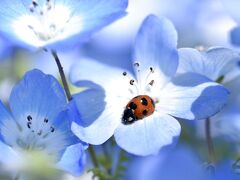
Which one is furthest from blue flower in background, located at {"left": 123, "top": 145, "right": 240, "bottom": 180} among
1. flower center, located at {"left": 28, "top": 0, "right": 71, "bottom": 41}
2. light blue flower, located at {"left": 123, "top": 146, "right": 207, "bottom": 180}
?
flower center, located at {"left": 28, "top": 0, "right": 71, "bottom": 41}

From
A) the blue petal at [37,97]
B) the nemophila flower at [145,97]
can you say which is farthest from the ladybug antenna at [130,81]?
the blue petal at [37,97]

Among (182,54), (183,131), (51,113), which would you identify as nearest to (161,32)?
(182,54)

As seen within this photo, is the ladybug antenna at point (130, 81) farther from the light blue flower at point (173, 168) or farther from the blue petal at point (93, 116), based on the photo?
the light blue flower at point (173, 168)

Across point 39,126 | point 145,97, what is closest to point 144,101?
point 145,97

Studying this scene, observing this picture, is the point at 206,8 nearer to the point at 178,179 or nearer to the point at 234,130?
the point at 234,130

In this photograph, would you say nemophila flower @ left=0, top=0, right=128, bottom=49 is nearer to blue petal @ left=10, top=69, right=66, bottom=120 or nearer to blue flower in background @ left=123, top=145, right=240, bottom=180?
blue petal @ left=10, top=69, right=66, bottom=120

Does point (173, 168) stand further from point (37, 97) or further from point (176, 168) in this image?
point (37, 97)

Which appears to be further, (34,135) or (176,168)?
(34,135)
